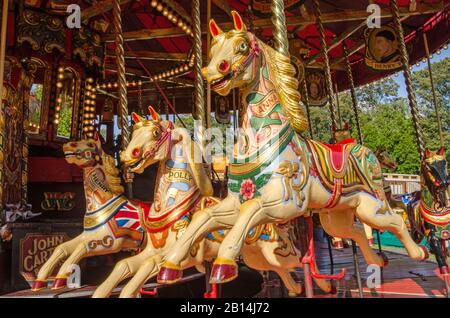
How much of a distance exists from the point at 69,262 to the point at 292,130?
6.94ft

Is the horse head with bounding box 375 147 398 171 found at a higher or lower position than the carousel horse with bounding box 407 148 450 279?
higher

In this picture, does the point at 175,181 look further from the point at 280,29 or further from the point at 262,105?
the point at 280,29

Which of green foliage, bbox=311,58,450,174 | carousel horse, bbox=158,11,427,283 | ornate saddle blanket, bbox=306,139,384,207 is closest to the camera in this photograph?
carousel horse, bbox=158,11,427,283

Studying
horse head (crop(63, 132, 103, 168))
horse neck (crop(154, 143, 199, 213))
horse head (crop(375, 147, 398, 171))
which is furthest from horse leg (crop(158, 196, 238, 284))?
horse head (crop(375, 147, 398, 171))

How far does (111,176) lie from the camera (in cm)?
386

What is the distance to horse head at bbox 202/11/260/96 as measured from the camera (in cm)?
225

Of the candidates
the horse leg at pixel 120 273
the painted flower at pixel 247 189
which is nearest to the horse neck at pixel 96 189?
the horse leg at pixel 120 273

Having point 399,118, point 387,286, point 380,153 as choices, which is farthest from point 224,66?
point 399,118

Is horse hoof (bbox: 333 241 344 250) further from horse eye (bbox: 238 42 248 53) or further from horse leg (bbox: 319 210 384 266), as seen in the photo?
horse eye (bbox: 238 42 248 53)

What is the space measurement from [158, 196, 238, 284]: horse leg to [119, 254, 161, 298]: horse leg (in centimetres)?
49

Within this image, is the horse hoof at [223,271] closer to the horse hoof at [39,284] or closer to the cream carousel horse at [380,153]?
the cream carousel horse at [380,153]

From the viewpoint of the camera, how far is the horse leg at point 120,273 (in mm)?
2524

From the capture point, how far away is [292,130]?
2.39 m

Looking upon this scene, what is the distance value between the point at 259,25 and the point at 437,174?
174 inches
